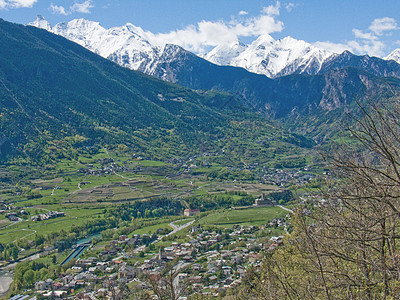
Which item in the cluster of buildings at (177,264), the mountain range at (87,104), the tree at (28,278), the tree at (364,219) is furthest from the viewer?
the mountain range at (87,104)

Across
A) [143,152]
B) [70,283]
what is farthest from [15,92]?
[70,283]

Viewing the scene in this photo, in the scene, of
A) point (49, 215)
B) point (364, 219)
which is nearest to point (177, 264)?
point (364, 219)

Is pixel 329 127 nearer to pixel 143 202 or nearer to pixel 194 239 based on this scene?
pixel 143 202

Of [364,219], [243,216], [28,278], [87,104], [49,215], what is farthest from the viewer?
[87,104]

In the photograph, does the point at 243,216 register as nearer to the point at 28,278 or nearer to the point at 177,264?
the point at 177,264

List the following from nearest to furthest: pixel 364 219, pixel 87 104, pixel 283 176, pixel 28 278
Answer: pixel 364 219, pixel 28 278, pixel 283 176, pixel 87 104

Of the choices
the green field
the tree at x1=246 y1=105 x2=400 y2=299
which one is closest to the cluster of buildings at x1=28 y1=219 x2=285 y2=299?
the green field

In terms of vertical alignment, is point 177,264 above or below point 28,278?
above

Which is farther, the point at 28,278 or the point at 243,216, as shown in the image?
the point at 243,216

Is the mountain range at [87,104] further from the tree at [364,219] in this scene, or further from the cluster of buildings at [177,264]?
the tree at [364,219]

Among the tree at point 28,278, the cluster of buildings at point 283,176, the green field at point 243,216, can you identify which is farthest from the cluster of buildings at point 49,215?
the cluster of buildings at point 283,176

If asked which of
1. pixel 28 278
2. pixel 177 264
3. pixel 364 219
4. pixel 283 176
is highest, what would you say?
pixel 364 219
